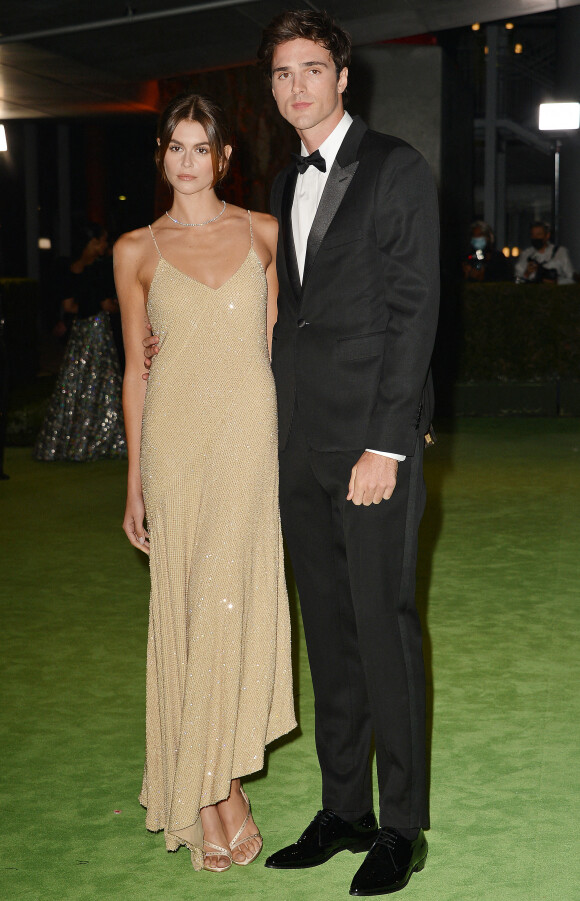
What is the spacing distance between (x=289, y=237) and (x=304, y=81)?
32cm

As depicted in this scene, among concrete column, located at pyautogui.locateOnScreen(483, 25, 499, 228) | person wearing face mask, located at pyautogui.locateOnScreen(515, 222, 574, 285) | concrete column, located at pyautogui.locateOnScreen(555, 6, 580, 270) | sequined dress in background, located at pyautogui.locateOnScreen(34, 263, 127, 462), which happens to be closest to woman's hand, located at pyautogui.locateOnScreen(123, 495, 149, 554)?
sequined dress in background, located at pyautogui.locateOnScreen(34, 263, 127, 462)

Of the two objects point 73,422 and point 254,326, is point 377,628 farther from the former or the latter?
point 73,422

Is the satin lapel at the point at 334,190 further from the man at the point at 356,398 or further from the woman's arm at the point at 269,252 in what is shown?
the woman's arm at the point at 269,252

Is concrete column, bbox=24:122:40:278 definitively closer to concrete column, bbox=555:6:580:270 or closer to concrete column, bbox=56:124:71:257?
concrete column, bbox=56:124:71:257

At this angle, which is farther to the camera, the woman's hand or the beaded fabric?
the beaded fabric

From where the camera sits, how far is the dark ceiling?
26.4 ft

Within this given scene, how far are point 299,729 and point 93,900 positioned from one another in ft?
3.60

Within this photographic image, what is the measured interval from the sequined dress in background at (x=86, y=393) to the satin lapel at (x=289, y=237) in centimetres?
532

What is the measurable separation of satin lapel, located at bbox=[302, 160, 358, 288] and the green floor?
4.47ft

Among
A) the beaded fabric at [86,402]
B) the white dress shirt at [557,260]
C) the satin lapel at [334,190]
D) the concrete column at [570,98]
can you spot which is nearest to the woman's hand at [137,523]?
the satin lapel at [334,190]

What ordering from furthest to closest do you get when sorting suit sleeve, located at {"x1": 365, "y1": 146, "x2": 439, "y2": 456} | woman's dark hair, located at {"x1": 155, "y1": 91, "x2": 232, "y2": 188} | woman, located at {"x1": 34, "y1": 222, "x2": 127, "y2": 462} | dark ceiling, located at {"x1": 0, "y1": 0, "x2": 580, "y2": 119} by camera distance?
dark ceiling, located at {"x1": 0, "y1": 0, "x2": 580, "y2": 119}
woman, located at {"x1": 34, "y1": 222, "x2": 127, "y2": 462}
woman's dark hair, located at {"x1": 155, "y1": 91, "x2": 232, "y2": 188}
suit sleeve, located at {"x1": 365, "y1": 146, "x2": 439, "y2": 456}

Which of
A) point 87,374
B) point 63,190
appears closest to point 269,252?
point 87,374

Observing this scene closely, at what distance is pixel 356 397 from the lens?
2.28 m

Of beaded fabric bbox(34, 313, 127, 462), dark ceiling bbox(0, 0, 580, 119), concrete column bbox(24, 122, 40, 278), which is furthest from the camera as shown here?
concrete column bbox(24, 122, 40, 278)
